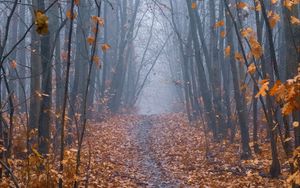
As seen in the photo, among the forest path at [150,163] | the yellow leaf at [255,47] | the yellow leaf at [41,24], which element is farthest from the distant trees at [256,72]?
the forest path at [150,163]

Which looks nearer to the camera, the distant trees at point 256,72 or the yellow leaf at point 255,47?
the distant trees at point 256,72

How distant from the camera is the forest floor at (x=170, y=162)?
918 centimetres

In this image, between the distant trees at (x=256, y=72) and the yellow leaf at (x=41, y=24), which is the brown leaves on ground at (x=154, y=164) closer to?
the distant trees at (x=256, y=72)

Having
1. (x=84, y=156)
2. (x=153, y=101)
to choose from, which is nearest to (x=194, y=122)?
(x=84, y=156)

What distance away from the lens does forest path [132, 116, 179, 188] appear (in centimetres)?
953

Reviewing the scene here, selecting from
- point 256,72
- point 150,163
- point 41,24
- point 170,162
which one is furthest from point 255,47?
point 150,163

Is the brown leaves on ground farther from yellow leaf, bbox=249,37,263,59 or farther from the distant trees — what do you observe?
yellow leaf, bbox=249,37,263,59

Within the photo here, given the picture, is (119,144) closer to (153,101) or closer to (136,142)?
(136,142)

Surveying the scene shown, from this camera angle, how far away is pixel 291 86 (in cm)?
399

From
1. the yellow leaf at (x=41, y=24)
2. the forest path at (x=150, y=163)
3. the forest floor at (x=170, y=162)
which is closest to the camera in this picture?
the yellow leaf at (x=41, y=24)

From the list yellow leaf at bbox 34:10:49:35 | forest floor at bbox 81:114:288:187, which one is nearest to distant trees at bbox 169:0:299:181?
forest floor at bbox 81:114:288:187

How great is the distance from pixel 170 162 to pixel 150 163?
568 mm

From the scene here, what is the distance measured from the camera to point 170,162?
1190cm

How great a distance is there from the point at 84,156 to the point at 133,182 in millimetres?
2227
